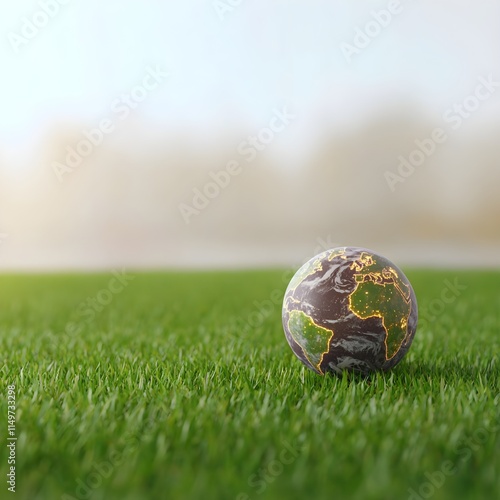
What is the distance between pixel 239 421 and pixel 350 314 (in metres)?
1.11

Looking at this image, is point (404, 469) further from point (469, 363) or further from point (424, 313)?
point (424, 313)

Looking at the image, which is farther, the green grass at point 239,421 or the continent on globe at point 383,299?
the continent on globe at point 383,299

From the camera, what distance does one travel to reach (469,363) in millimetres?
4441

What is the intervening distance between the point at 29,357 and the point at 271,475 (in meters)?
2.94

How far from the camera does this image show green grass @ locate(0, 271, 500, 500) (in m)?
2.32

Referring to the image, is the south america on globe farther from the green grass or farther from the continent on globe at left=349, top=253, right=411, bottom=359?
the green grass

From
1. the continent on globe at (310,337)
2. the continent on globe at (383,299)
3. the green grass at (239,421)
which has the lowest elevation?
the green grass at (239,421)

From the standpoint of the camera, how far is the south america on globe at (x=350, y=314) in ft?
12.0

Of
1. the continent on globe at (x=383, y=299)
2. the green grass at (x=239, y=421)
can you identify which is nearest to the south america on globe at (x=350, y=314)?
the continent on globe at (x=383, y=299)

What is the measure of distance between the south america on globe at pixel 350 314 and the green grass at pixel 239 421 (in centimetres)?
16

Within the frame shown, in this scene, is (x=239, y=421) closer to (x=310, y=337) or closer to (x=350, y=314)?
(x=310, y=337)

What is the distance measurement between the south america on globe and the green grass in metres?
0.16

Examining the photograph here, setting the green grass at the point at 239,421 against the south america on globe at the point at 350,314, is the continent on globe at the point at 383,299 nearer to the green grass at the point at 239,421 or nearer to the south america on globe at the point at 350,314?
the south america on globe at the point at 350,314

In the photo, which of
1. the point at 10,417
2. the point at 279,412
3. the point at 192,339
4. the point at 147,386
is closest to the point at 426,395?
the point at 279,412
